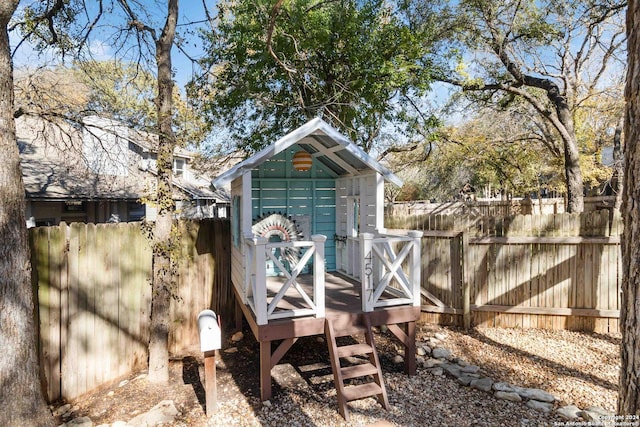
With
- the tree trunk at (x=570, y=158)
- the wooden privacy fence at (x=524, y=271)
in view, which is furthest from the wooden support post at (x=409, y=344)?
the tree trunk at (x=570, y=158)

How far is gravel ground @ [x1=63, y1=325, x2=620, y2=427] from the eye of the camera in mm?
3910

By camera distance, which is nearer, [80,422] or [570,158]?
[80,422]

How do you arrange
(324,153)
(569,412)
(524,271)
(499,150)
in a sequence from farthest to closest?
1. (499,150)
2. (524,271)
3. (324,153)
4. (569,412)

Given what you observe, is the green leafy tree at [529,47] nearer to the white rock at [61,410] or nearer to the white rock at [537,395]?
the white rock at [537,395]

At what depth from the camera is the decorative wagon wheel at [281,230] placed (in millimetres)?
6180

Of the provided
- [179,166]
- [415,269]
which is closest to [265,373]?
[415,269]

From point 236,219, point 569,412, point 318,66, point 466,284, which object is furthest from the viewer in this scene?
point 318,66

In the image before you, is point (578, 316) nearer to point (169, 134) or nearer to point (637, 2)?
point (637, 2)

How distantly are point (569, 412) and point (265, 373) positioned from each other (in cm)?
341

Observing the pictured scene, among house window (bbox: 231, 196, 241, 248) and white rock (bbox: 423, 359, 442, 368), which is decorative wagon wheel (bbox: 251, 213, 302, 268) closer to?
house window (bbox: 231, 196, 241, 248)

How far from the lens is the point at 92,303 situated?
4.43 metres

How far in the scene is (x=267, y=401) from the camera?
4195 millimetres

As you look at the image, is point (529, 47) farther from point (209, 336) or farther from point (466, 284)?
point (209, 336)

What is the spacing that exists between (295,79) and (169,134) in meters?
4.25
